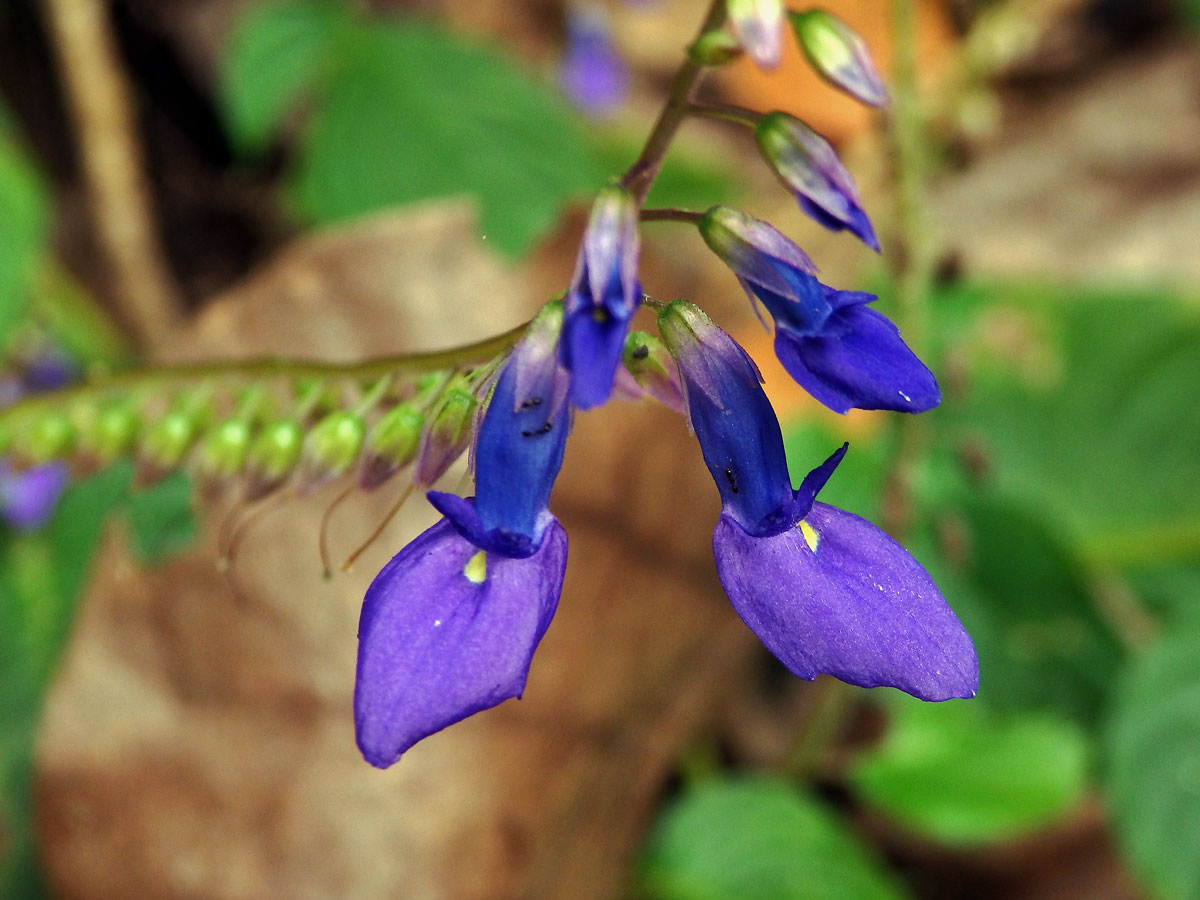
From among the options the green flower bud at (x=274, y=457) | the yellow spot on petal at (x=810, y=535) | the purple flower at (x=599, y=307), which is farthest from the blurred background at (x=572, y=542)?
the purple flower at (x=599, y=307)

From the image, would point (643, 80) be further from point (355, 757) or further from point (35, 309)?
point (355, 757)

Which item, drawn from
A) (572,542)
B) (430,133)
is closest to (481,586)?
(572,542)

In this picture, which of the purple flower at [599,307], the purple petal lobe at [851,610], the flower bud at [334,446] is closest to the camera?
the purple flower at [599,307]

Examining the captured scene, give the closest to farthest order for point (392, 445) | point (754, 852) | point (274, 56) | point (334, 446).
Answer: point (392, 445), point (334, 446), point (754, 852), point (274, 56)

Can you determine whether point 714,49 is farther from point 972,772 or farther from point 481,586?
point 972,772

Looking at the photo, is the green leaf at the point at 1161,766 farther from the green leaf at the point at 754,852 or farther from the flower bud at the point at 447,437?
the flower bud at the point at 447,437

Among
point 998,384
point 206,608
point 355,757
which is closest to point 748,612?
point 355,757
